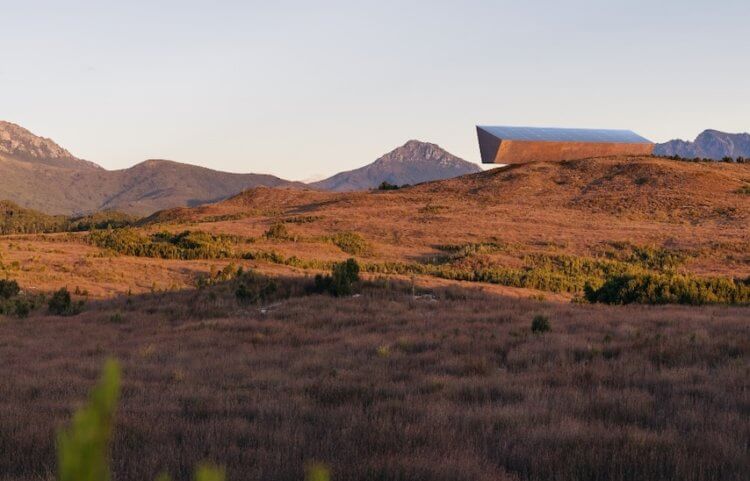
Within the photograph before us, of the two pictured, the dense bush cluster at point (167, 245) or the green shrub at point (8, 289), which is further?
the dense bush cluster at point (167, 245)

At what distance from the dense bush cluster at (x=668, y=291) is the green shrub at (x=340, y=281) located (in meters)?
9.03

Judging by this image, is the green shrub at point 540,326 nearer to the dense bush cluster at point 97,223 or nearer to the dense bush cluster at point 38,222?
the dense bush cluster at point 97,223

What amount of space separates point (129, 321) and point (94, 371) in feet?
25.5

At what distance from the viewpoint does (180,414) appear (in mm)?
7273

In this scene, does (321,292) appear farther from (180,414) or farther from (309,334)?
(180,414)

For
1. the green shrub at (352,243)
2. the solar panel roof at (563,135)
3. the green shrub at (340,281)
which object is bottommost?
the green shrub at (340,281)

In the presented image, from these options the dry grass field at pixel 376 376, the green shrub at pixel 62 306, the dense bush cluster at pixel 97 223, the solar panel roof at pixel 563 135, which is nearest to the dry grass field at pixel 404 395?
the dry grass field at pixel 376 376

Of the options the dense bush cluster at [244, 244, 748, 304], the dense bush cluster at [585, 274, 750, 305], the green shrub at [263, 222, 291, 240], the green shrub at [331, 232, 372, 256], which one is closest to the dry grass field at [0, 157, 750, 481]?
the dense bush cluster at [244, 244, 748, 304]

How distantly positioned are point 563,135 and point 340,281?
6588 centimetres

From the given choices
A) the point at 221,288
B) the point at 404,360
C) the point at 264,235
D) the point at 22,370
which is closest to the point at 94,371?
the point at 22,370

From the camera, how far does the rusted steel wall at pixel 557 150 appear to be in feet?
242

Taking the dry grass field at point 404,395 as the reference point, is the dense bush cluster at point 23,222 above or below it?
above

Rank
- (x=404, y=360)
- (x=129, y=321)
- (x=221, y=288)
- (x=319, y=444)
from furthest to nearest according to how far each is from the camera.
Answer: (x=221, y=288) < (x=129, y=321) < (x=404, y=360) < (x=319, y=444)

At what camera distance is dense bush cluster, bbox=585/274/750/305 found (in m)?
22.0
